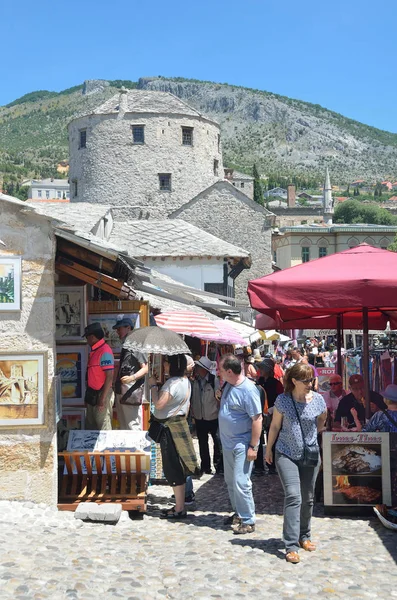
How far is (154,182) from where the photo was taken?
145ft

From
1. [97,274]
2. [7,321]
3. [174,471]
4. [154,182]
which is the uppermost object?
[154,182]

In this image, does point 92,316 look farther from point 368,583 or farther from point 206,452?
point 368,583

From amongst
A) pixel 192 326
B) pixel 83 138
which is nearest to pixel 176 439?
pixel 192 326

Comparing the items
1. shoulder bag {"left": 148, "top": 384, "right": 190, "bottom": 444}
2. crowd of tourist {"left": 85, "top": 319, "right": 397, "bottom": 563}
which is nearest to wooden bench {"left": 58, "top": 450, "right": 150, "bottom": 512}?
shoulder bag {"left": 148, "top": 384, "right": 190, "bottom": 444}

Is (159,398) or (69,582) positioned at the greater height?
(159,398)

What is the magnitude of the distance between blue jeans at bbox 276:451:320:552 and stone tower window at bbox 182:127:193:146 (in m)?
40.3

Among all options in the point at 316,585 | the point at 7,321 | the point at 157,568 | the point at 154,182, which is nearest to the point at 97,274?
the point at 7,321

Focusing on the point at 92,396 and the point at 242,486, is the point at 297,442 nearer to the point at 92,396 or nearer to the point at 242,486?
the point at 242,486

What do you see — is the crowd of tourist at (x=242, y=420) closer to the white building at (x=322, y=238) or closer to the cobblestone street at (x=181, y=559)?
the cobblestone street at (x=181, y=559)

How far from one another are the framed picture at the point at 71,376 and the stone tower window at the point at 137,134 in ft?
124

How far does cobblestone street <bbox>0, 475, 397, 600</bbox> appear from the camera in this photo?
16.4 ft

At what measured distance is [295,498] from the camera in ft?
20.0

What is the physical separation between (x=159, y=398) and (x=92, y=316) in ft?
6.39

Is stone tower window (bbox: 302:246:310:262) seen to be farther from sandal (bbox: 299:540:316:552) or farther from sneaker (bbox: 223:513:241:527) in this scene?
sandal (bbox: 299:540:316:552)
